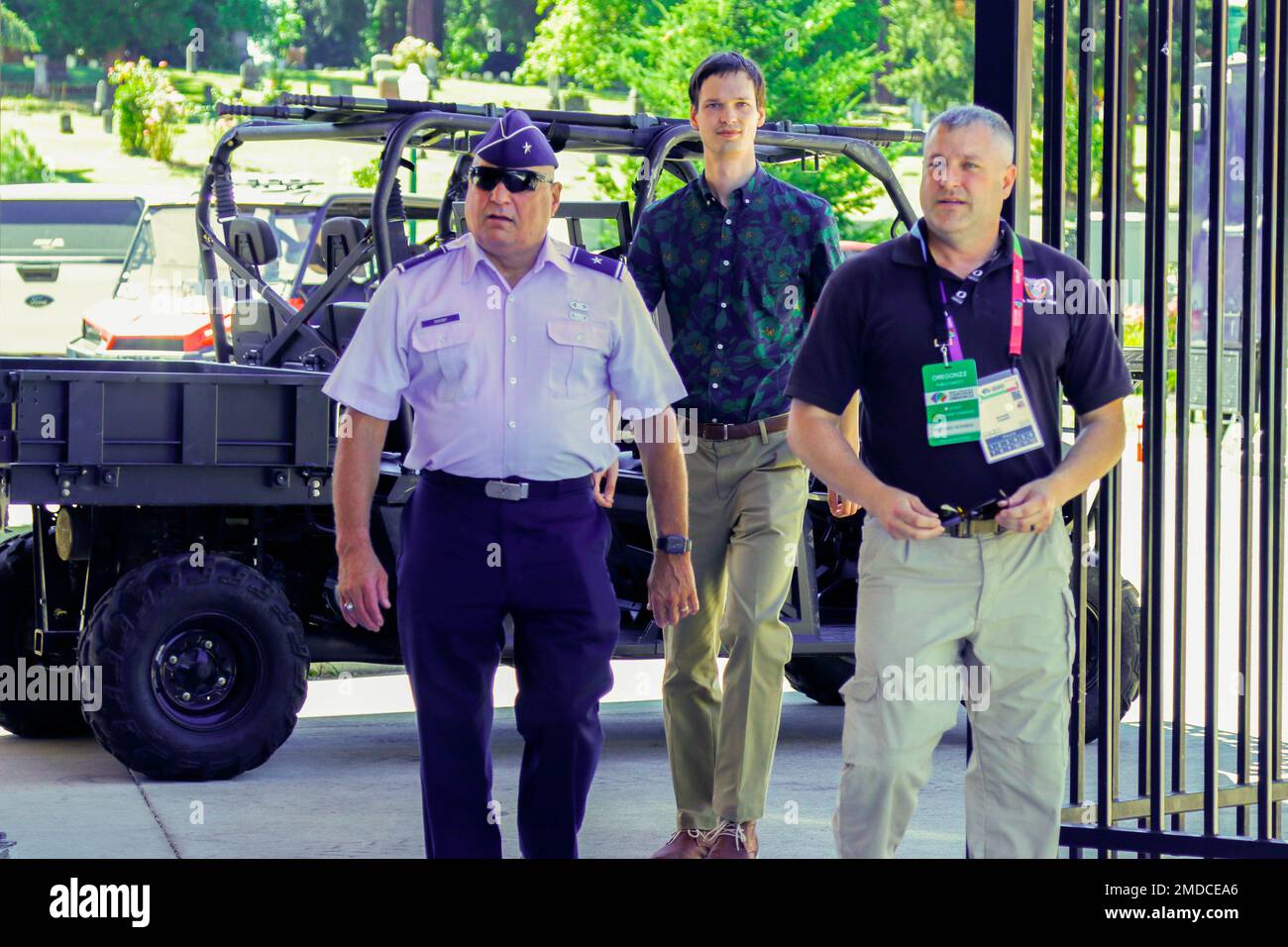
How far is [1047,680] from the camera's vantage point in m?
4.12

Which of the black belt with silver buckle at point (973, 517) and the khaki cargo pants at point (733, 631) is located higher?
the black belt with silver buckle at point (973, 517)

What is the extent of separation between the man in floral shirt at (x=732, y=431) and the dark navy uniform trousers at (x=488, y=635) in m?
Answer: 0.82

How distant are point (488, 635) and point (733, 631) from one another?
3.17 feet

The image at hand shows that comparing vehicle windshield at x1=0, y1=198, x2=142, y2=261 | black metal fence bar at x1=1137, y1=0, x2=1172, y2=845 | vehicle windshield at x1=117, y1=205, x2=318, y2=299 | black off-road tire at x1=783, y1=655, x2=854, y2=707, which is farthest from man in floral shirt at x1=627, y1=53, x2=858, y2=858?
vehicle windshield at x1=0, y1=198, x2=142, y2=261

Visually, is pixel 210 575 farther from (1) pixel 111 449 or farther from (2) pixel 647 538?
(2) pixel 647 538

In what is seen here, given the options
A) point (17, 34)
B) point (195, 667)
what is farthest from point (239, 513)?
point (17, 34)

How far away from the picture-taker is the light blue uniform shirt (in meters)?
4.41

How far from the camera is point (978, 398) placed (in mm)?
4047

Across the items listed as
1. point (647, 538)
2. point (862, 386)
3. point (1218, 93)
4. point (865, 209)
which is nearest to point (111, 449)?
point (647, 538)

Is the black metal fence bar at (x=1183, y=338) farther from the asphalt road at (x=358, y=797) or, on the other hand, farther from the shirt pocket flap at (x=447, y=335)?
the shirt pocket flap at (x=447, y=335)

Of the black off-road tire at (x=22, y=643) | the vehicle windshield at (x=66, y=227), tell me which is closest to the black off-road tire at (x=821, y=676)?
the black off-road tire at (x=22, y=643)

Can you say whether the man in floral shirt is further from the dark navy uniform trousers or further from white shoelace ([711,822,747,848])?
the dark navy uniform trousers

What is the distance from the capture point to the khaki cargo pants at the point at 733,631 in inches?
205
